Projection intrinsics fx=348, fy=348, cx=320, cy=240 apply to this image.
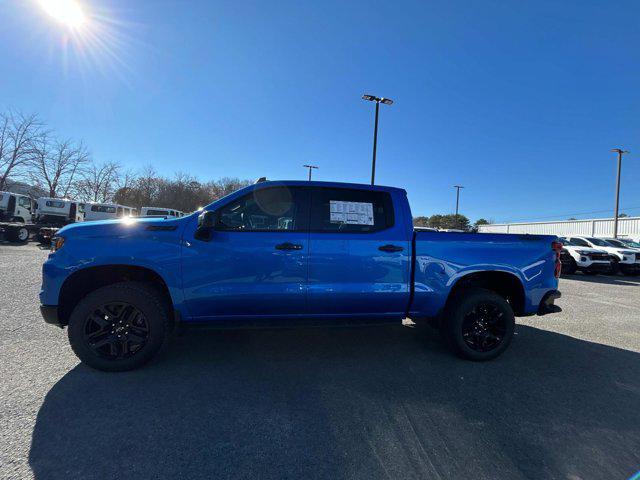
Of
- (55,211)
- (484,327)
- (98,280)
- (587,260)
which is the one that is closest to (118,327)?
(98,280)

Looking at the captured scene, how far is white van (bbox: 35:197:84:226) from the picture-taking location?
22.7m

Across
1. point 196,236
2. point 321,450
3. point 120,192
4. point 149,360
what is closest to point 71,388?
point 149,360

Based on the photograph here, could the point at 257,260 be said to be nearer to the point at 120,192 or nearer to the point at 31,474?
the point at 31,474

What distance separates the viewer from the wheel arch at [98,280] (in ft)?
11.3

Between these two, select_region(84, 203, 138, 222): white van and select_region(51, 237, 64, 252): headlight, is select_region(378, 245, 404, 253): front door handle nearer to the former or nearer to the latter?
select_region(51, 237, 64, 252): headlight

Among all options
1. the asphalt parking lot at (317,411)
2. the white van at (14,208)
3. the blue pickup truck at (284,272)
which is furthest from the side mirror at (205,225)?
the white van at (14,208)

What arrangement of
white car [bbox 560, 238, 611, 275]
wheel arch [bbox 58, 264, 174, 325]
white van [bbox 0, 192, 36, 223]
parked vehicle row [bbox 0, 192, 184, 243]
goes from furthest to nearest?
white van [bbox 0, 192, 36, 223] → parked vehicle row [bbox 0, 192, 184, 243] → white car [bbox 560, 238, 611, 275] → wheel arch [bbox 58, 264, 174, 325]

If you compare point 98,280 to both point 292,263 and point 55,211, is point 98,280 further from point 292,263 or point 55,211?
point 55,211

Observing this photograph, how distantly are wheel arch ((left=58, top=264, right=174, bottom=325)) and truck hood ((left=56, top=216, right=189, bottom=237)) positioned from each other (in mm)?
333

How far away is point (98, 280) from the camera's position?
359cm

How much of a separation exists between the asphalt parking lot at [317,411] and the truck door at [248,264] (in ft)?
2.26

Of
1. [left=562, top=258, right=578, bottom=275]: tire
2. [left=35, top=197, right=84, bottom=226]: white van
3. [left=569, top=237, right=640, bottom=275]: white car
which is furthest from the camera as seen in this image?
[left=35, top=197, right=84, bottom=226]: white van

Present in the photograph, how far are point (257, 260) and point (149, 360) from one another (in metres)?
1.47

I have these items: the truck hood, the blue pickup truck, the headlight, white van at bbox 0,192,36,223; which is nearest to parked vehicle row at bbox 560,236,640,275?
the blue pickup truck
